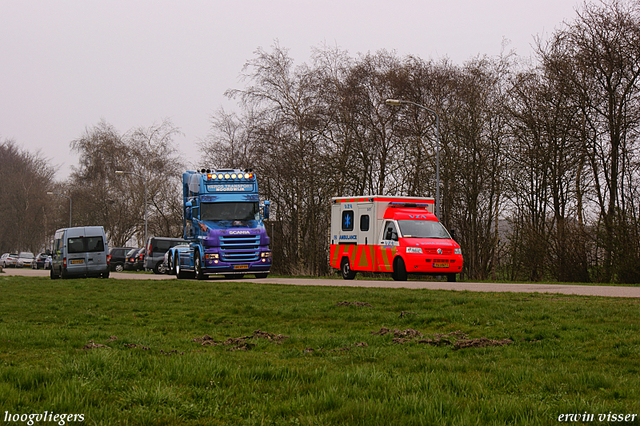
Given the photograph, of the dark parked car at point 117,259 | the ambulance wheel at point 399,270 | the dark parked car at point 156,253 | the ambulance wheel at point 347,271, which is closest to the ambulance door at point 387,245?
the ambulance wheel at point 399,270

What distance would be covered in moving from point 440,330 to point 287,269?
3504 centimetres

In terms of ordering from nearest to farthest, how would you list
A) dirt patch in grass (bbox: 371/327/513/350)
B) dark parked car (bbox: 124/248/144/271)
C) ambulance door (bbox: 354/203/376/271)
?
dirt patch in grass (bbox: 371/327/513/350) < ambulance door (bbox: 354/203/376/271) < dark parked car (bbox: 124/248/144/271)

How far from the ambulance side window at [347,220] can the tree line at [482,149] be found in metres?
7.76

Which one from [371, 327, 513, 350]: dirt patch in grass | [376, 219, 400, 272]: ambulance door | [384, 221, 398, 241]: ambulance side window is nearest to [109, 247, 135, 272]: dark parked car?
[376, 219, 400, 272]: ambulance door

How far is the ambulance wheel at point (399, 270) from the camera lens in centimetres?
2330

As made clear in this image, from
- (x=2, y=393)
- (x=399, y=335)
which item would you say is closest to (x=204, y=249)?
(x=399, y=335)

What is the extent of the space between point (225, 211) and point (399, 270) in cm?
755

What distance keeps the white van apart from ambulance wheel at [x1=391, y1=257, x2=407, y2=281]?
14.9m

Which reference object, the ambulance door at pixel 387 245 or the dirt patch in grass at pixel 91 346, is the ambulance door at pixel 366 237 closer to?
the ambulance door at pixel 387 245

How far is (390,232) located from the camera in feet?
78.0

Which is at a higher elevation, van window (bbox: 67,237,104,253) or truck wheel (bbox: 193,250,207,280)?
van window (bbox: 67,237,104,253)

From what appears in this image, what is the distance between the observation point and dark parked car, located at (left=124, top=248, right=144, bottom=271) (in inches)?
1983

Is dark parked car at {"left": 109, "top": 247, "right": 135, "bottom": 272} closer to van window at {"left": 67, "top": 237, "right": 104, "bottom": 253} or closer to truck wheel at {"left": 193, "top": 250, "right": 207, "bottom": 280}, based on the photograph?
van window at {"left": 67, "top": 237, "right": 104, "bottom": 253}

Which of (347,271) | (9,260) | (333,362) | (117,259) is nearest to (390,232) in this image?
(347,271)
